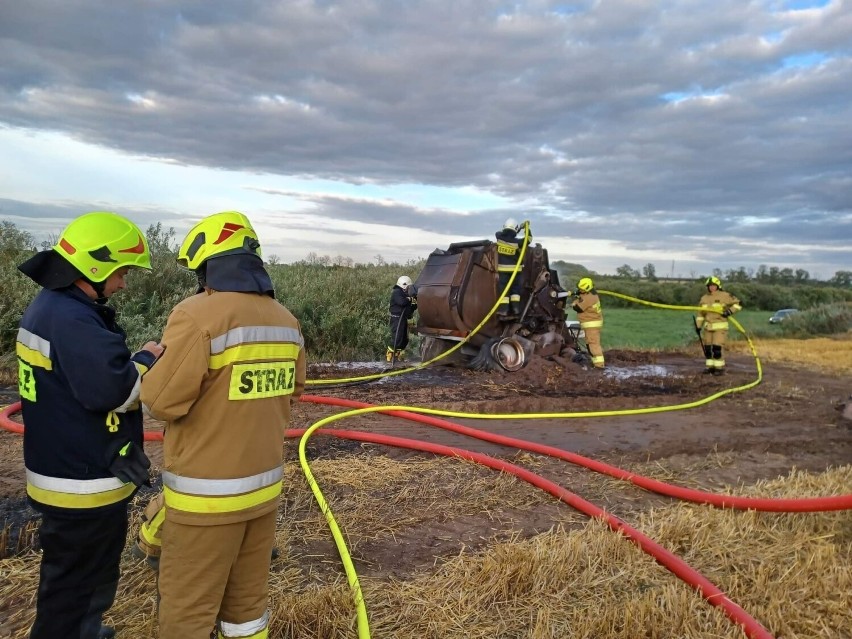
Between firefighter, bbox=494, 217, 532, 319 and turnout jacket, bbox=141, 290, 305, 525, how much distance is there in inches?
340

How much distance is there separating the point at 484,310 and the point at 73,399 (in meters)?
8.73

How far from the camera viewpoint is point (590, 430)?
7195mm

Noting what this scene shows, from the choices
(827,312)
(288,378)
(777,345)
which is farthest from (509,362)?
(827,312)

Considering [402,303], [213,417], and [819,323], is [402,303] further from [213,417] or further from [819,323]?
[819,323]

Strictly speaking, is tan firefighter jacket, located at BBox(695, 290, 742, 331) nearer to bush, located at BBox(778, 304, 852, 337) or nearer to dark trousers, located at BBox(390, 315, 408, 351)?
dark trousers, located at BBox(390, 315, 408, 351)

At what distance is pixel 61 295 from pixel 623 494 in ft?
13.5

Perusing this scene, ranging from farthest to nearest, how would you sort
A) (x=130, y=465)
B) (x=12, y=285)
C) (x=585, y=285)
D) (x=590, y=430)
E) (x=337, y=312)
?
(x=337, y=312)
(x=585, y=285)
(x=12, y=285)
(x=590, y=430)
(x=130, y=465)

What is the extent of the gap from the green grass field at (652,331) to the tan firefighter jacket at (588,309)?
5.30 metres

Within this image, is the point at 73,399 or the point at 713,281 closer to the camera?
the point at 73,399

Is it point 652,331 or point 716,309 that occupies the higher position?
point 716,309

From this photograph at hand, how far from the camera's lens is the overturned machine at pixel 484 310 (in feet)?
35.4

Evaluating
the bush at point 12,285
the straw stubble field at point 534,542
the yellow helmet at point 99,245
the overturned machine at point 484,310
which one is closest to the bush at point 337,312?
the overturned machine at point 484,310

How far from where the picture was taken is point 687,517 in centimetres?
425

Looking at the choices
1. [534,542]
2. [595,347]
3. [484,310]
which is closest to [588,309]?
[595,347]
